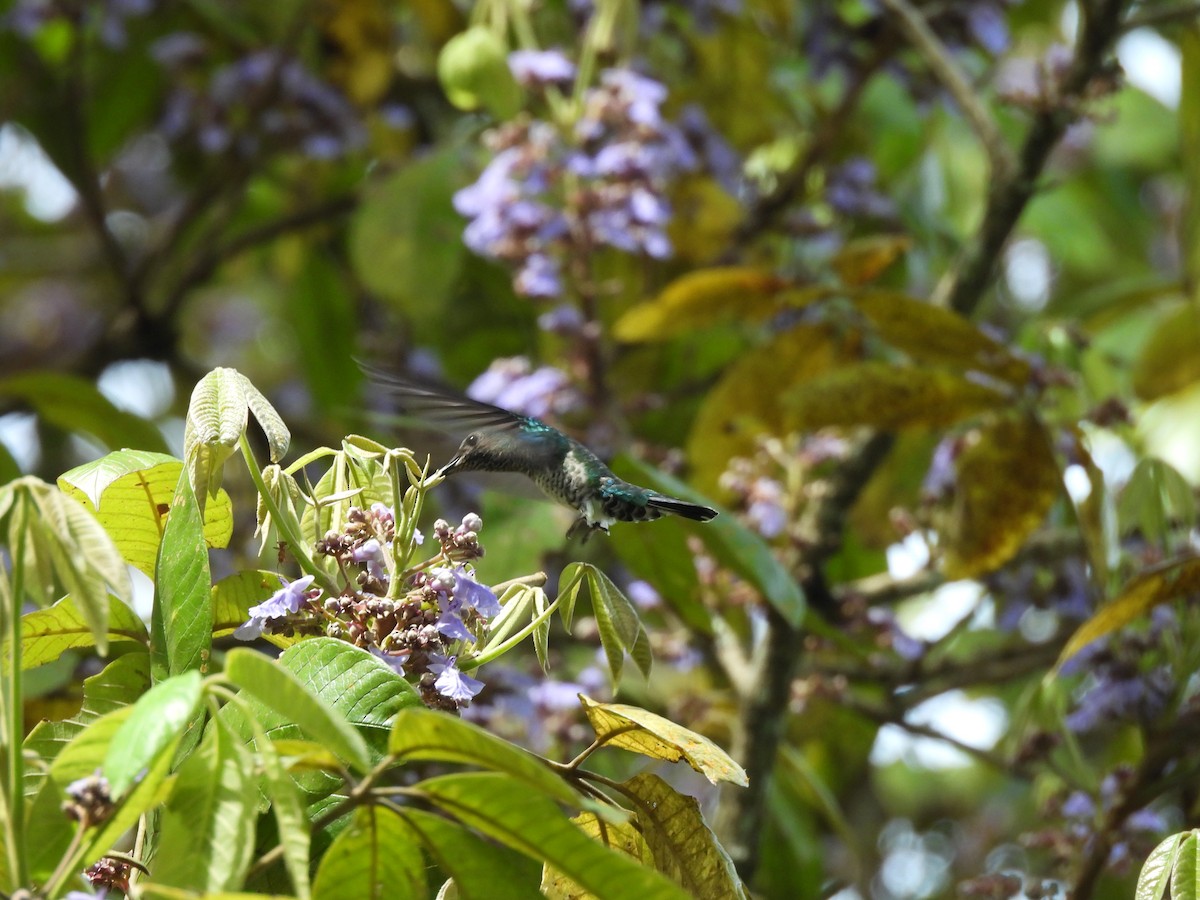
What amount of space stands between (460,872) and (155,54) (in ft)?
9.54

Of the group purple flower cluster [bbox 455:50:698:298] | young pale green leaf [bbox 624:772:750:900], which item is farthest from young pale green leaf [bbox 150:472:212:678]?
purple flower cluster [bbox 455:50:698:298]

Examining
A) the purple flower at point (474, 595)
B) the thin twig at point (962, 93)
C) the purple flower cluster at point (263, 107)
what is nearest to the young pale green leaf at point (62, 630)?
the purple flower at point (474, 595)

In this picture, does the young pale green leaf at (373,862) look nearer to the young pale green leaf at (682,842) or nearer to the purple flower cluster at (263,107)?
the young pale green leaf at (682,842)

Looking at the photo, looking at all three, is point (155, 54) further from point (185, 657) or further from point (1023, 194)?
point (185, 657)

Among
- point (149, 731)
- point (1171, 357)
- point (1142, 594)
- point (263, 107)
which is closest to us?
point (149, 731)

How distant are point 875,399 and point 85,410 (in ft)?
3.99

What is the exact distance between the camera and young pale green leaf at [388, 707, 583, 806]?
872 millimetres

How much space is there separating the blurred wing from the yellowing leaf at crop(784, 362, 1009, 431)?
46cm

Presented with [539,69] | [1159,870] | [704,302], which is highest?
[539,69]

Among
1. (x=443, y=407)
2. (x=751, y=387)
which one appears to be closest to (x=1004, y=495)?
(x=751, y=387)

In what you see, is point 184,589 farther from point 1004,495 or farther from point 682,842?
point 1004,495

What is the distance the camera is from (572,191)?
Result: 252 cm

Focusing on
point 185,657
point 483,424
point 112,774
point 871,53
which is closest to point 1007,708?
point 871,53

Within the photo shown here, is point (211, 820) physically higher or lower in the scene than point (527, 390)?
lower
